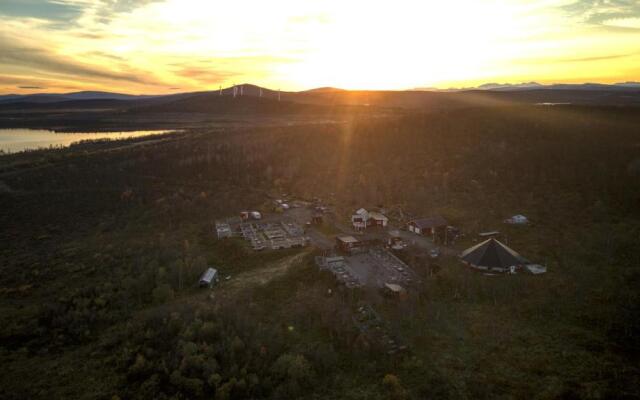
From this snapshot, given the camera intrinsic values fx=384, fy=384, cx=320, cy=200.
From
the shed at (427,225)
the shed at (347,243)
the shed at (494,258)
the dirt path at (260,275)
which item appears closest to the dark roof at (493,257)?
the shed at (494,258)

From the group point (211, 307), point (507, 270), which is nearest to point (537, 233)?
point (507, 270)

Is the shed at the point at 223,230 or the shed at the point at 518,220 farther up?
the shed at the point at 223,230

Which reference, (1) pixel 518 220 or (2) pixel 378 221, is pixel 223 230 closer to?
(2) pixel 378 221

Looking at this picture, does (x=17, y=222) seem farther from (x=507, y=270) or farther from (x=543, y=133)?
(x=543, y=133)

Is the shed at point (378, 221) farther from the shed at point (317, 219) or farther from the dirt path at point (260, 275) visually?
the dirt path at point (260, 275)

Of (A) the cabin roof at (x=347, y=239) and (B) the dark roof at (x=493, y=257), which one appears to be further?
(A) the cabin roof at (x=347, y=239)

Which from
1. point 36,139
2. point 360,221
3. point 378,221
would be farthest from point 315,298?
point 36,139

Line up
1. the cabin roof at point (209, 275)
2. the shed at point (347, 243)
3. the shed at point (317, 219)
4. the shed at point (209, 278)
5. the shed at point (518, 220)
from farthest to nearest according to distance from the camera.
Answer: the shed at point (317, 219) → the shed at point (518, 220) → the shed at point (347, 243) → the cabin roof at point (209, 275) → the shed at point (209, 278)

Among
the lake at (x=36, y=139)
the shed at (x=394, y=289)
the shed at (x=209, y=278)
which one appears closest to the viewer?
the shed at (x=394, y=289)

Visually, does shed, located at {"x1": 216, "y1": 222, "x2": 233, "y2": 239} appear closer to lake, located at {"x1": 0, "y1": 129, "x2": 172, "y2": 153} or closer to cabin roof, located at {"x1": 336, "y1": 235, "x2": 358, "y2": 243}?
cabin roof, located at {"x1": 336, "y1": 235, "x2": 358, "y2": 243}
